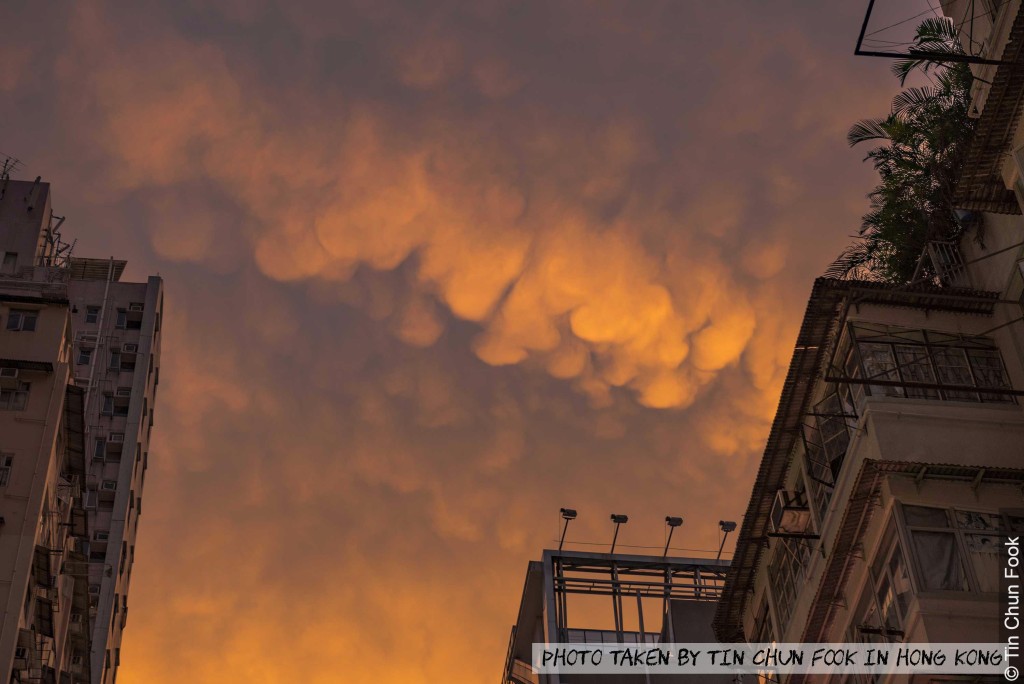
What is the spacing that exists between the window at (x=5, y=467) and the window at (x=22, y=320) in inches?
236

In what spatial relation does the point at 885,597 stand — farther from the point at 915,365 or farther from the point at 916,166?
the point at 916,166

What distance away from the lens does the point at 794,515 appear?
32.1 meters

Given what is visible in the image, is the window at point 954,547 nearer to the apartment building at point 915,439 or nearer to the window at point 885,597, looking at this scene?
the apartment building at point 915,439

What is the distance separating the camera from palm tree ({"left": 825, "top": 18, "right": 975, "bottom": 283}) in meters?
36.9

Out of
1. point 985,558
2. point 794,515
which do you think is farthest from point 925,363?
point 985,558

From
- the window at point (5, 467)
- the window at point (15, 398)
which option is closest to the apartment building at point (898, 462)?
the window at point (5, 467)

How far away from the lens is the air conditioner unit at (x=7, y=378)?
49.4 m

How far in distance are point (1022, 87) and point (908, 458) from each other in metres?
9.41

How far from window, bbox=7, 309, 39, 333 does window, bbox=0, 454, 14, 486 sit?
5.98m

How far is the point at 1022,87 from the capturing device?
28.9 metres

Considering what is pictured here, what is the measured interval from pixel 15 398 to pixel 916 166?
36.2 m

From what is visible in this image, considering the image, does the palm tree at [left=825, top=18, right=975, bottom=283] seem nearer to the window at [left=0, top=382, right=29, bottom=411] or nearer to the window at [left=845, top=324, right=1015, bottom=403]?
the window at [left=845, top=324, right=1015, bottom=403]

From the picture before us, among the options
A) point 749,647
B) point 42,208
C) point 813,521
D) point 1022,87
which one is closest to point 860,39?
point 1022,87

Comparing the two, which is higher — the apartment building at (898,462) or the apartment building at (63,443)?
the apartment building at (63,443)
